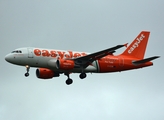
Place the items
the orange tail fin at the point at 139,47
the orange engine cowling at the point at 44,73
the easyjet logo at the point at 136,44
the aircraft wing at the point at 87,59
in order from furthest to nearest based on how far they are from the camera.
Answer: the easyjet logo at the point at 136,44 < the orange tail fin at the point at 139,47 < the orange engine cowling at the point at 44,73 < the aircraft wing at the point at 87,59

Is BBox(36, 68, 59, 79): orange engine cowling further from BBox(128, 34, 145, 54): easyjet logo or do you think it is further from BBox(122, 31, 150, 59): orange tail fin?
BBox(128, 34, 145, 54): easyjet logo

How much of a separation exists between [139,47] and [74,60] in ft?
44.6

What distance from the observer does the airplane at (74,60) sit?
6103 centimetres

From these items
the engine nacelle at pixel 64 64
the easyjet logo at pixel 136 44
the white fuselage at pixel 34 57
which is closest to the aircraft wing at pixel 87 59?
the engine nacelle at pixel 64 64

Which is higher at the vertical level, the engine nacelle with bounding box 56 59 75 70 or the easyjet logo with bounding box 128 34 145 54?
the easyjet logo with bounding box 128 34 145 54

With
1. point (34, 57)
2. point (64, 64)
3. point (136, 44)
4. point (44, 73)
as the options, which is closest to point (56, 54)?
point (64, 64)

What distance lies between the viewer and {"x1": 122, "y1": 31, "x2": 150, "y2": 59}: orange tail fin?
70188 millimetres

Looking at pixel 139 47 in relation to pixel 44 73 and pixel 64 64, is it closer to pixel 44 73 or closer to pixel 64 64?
pixel 64 64

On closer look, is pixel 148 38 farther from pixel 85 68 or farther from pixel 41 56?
pixel 41 56

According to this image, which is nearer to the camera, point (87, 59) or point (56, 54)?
point (56, 54)

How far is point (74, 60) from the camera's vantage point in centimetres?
6291

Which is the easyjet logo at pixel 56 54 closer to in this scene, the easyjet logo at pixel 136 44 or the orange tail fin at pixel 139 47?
the orange tail fin at pixel 139 47

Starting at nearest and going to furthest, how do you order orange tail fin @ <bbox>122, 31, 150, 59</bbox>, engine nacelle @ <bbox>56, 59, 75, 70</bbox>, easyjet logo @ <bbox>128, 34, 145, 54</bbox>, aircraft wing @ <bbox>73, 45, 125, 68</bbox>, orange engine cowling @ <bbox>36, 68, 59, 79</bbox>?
engine nacelle @ <bbox>56, 59, 75, 70</bbox> < aircraft wing @ <bbox>73, 45, 125, 68</bbox> < orange engine cowling @ <bbox>36, 68, 59, 79</bbox> < orange tail fin @ <bbox>122, 31, 150, 59</bbox> < easyjet logo @ <bbox>128, 34, 145, 54</bbox>

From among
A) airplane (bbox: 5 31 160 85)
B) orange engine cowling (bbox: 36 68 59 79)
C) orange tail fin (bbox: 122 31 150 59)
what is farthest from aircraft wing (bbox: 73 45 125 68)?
orange tail fin (bbox: 122 31 150 59)
